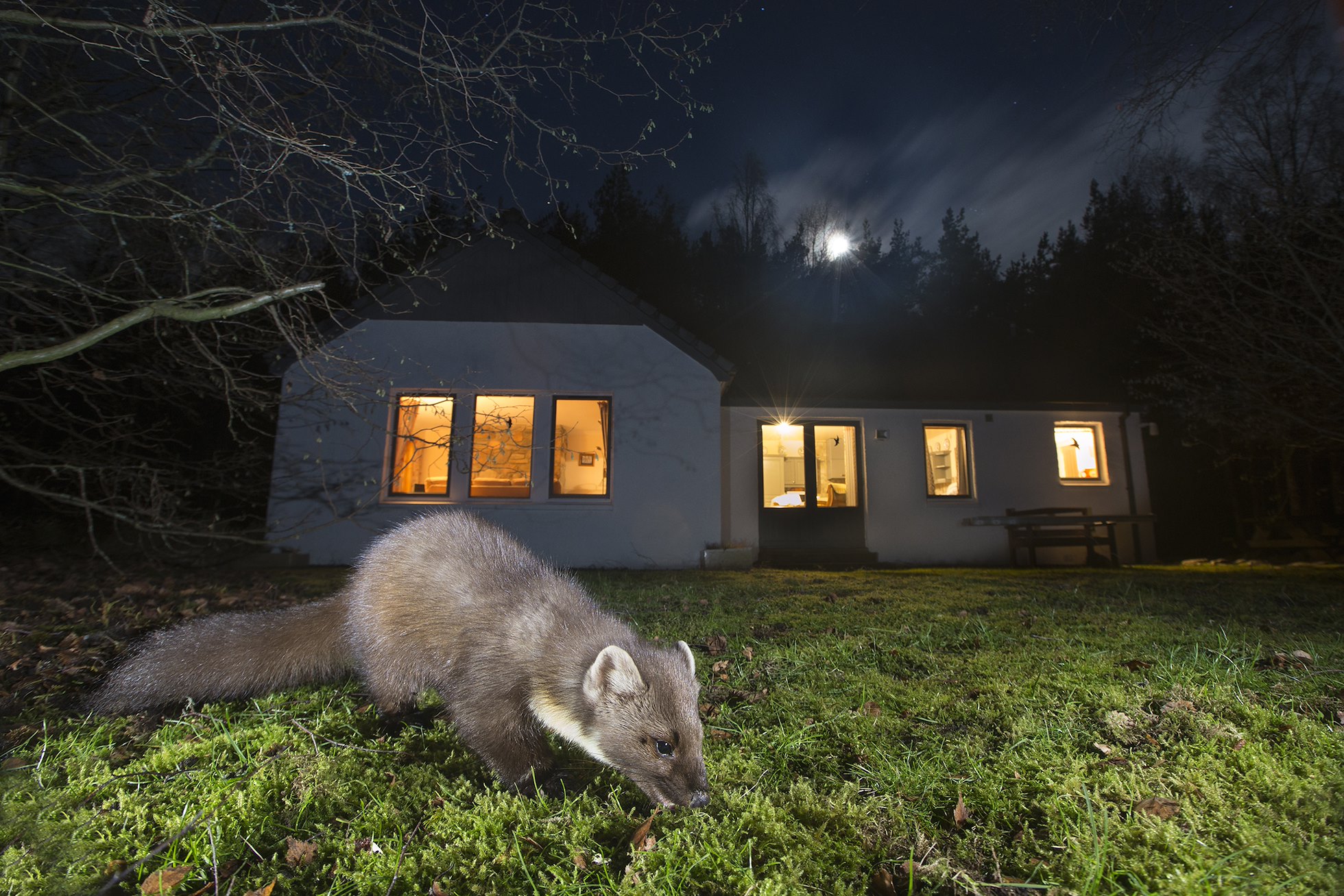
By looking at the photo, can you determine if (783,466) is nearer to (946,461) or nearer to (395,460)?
(946,461)

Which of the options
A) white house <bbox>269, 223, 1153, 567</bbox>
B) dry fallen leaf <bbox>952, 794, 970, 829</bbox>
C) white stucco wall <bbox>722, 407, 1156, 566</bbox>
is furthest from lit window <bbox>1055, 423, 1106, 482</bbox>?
dry fallen leaf <bbox>952, 794, 970, 829</bbox>

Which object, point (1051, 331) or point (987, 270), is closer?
point (1051, 331)

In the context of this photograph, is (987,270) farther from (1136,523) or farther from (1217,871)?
(1217,871)

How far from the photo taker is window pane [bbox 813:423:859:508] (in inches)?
536

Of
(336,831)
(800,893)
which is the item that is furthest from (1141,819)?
(336,831)

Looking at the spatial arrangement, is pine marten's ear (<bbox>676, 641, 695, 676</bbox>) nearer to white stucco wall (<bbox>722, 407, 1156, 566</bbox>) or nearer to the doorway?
white stucco wall (<bbox>722, 407, 1156, 566</bbox>)

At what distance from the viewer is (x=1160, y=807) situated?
6.48 ft

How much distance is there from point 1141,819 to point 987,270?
115ft

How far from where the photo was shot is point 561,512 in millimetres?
11234

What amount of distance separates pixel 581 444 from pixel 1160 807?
42.7 feet

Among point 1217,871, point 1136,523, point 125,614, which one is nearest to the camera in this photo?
point 1217,871

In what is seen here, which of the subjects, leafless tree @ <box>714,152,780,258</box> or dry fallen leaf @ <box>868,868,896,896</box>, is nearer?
dry fallen leaf @ <box>868,868,896,896</box>

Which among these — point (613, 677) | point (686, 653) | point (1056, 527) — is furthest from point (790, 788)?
point (1056, 527)

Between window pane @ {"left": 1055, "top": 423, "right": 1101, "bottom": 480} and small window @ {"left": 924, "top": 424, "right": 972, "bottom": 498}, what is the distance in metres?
2.73
